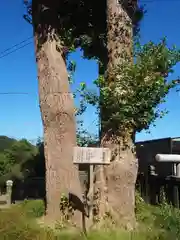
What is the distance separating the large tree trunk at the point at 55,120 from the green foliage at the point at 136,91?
0.95m

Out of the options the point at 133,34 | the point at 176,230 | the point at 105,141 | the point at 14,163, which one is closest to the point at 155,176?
the point at 105,141

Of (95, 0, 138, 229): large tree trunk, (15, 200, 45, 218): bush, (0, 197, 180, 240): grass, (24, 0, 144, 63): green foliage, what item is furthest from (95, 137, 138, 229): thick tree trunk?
(24, 0, 144, 63): green foliage

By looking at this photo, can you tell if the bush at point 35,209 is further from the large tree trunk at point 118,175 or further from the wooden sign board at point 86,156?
the wooden sign board at point 86,156

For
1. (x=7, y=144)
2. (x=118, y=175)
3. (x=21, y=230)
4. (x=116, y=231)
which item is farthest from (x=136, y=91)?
(x=7, y=144)

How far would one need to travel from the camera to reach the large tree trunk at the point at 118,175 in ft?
32.7

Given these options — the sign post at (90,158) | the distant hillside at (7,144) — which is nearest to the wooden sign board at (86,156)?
the sign post at (90,158)

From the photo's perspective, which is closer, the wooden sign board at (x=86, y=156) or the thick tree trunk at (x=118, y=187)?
the wooden sign board at (x=86, y=156)

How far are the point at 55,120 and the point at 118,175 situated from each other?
2.10m

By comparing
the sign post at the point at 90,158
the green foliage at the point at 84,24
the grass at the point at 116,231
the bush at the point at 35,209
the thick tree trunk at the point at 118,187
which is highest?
the green foliage at the point at 84,24

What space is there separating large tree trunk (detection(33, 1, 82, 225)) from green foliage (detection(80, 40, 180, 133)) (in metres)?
0.95

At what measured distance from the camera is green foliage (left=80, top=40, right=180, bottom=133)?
33.5 ft

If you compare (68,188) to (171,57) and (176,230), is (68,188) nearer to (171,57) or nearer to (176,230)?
(176,230)

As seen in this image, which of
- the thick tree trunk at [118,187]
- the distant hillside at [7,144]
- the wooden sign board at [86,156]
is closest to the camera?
the wooden sign board at [86,156]

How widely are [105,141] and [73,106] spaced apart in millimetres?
1330
